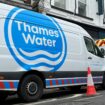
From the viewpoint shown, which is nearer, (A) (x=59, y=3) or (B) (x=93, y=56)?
(B) (x=93, y=56)

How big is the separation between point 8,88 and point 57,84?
2.38 m

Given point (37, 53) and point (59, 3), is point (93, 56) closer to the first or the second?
point (37, 53)

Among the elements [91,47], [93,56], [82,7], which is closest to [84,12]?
[82,7]

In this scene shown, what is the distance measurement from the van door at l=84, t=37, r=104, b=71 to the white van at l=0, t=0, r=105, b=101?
0.04 metres

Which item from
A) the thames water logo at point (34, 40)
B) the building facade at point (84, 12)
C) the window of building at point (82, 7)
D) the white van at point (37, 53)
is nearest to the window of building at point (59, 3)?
the building facade at point (84, 12)

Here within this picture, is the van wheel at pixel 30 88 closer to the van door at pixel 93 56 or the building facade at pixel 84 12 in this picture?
the van door at pixel 93 56

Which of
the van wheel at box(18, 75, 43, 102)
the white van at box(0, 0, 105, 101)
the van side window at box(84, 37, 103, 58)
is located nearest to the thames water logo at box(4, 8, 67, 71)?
the white van at box(0, 0, 105, 101)

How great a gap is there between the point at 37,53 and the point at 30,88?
1.12 meters

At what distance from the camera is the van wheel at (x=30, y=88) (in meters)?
12.0

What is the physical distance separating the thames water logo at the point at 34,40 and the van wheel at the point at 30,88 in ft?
1.09

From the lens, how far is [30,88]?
40.1ft

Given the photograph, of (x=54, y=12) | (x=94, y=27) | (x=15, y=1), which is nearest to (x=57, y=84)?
(x=15, y=1)

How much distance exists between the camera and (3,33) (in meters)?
11.6

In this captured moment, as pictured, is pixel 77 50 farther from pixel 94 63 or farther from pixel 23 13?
pixel 23 13
